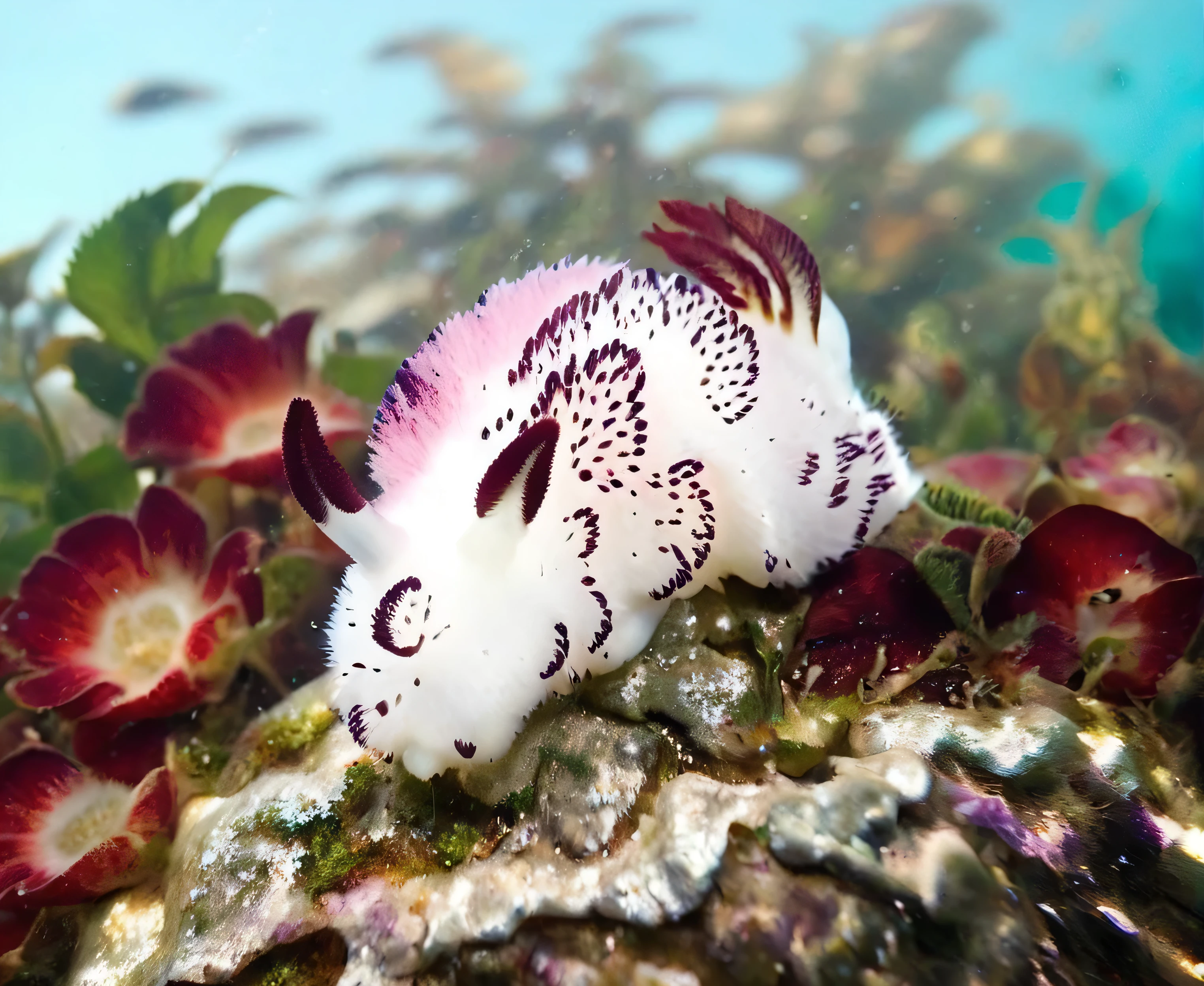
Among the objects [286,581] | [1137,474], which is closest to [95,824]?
[286,581]

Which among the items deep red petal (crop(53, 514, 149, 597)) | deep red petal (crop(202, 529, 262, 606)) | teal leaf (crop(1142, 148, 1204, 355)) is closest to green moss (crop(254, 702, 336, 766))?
deep red petal (crop(202, 529, 262, 606))

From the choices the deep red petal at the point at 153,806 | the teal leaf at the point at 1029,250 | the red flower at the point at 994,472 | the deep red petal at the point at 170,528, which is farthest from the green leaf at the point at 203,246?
the teal leaf at the point at 1029,250

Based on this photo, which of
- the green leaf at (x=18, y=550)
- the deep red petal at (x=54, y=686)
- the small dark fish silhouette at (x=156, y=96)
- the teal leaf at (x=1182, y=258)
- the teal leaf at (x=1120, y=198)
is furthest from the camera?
the small dark fish silhouette at (x=156, y=96)

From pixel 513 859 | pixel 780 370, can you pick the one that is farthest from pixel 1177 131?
pixel 513 859

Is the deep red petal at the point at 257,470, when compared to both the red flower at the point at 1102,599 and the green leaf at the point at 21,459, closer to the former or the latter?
the green leaf at the point at 21,459

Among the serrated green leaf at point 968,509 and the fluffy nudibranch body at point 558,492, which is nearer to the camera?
the fluffy nudibranch body at point 558,492

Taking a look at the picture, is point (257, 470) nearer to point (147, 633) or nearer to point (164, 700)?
point (147, 633)

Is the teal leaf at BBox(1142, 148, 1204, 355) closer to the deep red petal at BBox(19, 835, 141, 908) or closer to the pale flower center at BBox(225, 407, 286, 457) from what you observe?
the pale flower center at BBox(225, 407, 286, 457)
